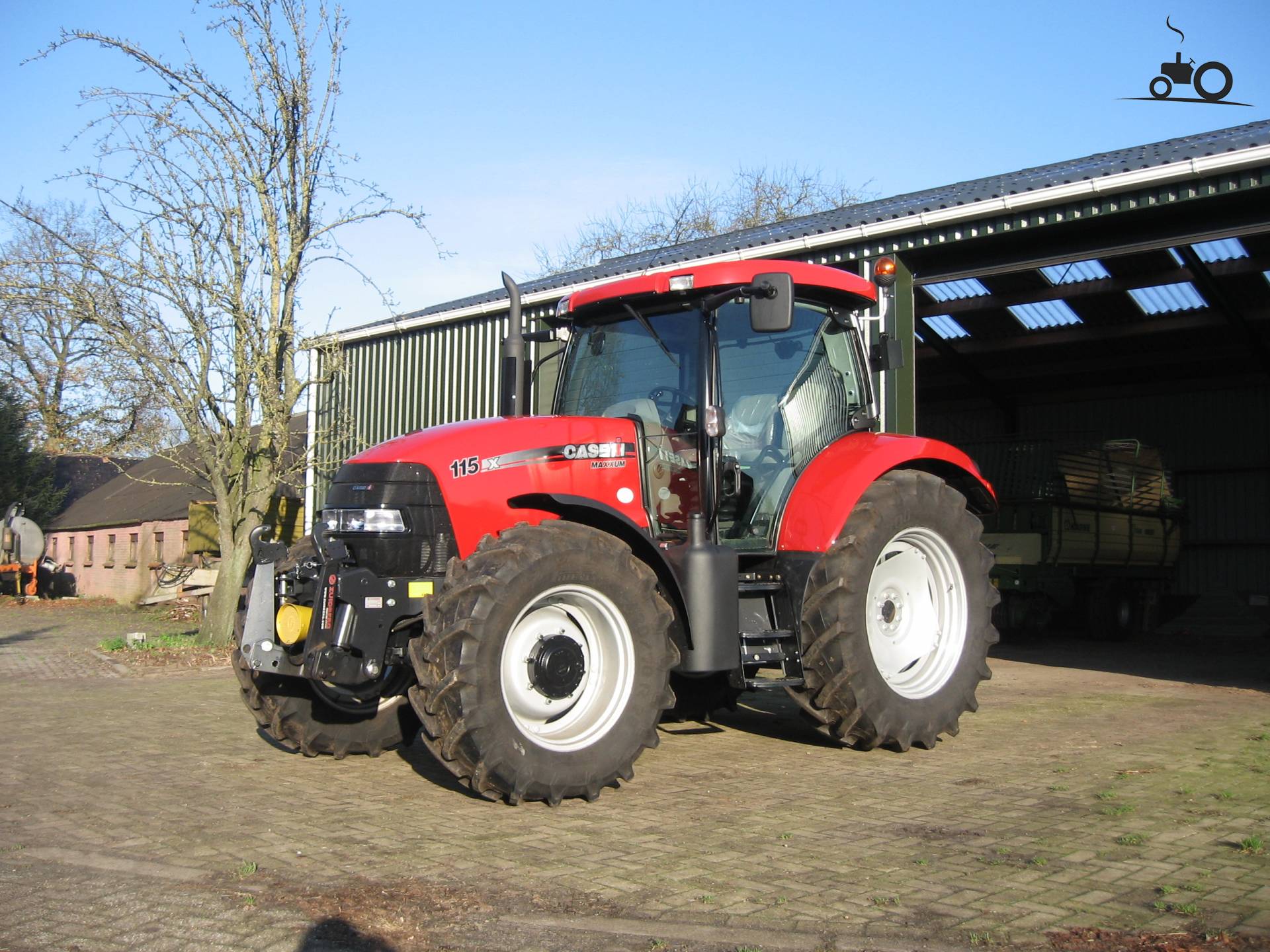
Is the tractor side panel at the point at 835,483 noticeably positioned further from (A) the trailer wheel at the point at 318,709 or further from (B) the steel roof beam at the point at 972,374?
(B) the steel roof beam at the point at 972,374

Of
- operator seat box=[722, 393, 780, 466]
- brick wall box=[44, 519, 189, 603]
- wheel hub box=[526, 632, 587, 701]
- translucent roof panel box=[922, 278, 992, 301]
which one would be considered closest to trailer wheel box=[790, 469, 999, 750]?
operator seat box=[722, 393, 780, 466]

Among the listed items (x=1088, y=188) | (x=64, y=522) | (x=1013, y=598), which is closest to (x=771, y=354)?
(x=1088, y=188)

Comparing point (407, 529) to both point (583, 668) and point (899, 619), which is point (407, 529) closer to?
point (583, 668)

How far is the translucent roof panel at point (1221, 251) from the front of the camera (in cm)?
1389

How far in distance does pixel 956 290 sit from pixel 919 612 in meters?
10.0

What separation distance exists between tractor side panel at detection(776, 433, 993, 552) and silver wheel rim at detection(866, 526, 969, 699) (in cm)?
49

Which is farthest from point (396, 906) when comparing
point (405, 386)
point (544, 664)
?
point (405, 386)

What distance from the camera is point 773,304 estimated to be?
19.2 ft

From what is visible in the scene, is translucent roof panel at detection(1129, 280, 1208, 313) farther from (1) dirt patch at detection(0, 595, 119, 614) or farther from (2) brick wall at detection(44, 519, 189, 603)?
(1) dirt patch at detection(0, 595, 119, 614)

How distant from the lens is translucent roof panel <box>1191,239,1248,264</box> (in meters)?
13.9

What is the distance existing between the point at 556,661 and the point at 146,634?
12.9 m

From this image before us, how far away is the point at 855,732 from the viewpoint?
21.2ft

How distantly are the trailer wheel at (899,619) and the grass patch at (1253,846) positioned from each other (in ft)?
6.78

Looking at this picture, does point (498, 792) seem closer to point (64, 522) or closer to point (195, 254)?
point (195, 254)
